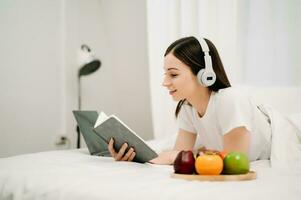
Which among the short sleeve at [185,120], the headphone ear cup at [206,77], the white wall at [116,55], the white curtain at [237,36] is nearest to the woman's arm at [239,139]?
the headphone ear cup at [206,77]

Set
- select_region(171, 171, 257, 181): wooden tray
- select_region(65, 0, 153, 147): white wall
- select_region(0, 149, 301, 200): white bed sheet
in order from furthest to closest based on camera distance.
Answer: select_region(65, 0, 153, 147): white wall, select_region(171, 171, 257, 181): wooden tray, select_region(0, 149, 301, 200): white bed sheet

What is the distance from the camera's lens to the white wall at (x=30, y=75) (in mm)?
2221

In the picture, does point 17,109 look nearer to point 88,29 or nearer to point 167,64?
point 88,29

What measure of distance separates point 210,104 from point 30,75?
1.40 metres

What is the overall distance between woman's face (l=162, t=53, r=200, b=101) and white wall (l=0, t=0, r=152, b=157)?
1.26 meters

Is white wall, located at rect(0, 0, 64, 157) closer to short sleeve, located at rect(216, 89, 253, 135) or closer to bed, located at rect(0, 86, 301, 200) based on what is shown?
bed, located at rect(0, 86, 301, 200)

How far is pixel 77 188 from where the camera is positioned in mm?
871

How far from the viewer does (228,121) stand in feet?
4.05

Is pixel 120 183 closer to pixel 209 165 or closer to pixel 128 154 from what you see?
pixel 209 165

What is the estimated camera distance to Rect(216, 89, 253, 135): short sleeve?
47.6 inches

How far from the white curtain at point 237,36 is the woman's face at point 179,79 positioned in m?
0.89

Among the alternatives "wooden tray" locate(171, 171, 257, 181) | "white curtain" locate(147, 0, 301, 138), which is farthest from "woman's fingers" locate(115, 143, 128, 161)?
"white curtain" locate(147, 0, 301, 138)

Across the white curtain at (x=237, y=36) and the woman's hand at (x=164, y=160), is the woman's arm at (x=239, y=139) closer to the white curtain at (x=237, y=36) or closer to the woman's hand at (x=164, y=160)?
the woman's hand at (x=164, y=160)

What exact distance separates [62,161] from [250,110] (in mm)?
649
